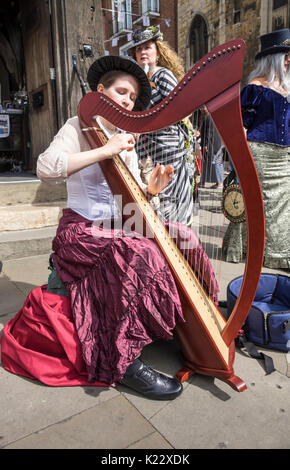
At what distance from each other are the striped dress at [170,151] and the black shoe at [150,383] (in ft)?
3.41

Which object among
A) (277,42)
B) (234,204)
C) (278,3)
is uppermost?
(278,3)

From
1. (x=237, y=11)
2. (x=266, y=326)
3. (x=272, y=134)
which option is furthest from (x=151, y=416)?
(x=237, y=11)

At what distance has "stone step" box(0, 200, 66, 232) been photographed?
3.32m

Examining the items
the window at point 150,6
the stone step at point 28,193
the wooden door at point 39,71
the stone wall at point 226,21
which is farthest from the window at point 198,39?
the stone step at point 28,193

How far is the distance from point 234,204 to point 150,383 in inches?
68.1

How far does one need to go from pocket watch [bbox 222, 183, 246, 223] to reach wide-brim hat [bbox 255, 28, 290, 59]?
1002 millimetres

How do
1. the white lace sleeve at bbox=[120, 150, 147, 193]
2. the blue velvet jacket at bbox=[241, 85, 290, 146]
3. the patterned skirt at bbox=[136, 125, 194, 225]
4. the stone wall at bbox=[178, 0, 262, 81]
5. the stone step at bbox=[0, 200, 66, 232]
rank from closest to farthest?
the white lace sleeve at bbox=[120, 150, 147, 193] → the patterned skirt at bbox=[136, 125, 194, 225] → the blue velvet jacket at bbox=[241, 85, 290, 146] → the stone step at bbox=[0, 200, 66, 232] → the stone wall at bbox=[178, 0, 262, 81]

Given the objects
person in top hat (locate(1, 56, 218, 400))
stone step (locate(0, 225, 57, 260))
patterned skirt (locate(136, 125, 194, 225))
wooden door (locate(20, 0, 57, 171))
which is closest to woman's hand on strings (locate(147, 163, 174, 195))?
person in top hat (locate(1, 56, 218, 400))

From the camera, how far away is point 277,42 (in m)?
2.59

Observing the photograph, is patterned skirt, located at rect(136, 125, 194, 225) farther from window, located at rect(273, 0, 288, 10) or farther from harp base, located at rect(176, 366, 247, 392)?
window, located at rect(273, 0, 288, 10)

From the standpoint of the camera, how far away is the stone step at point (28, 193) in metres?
3.53

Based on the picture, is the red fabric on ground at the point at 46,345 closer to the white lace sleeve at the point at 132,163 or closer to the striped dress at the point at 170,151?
the white lace sleeve at the point at 132,163

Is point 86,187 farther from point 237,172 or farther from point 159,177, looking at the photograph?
point 237,172

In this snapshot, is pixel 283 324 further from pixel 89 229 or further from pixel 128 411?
pixel 89 229
